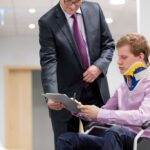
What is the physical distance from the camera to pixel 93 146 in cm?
190

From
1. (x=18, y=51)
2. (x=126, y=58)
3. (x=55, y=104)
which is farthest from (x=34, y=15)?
(x=126, y=58)

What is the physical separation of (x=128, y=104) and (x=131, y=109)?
0.03 m

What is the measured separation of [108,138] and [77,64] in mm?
596

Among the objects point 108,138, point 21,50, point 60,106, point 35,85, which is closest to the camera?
point 108,138

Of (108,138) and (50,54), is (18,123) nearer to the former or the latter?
(50,54)

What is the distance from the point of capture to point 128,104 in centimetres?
194

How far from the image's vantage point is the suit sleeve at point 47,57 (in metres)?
2.17

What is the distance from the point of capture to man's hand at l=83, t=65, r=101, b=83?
7.02ft

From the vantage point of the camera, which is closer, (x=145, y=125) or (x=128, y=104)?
(x=145, y=125)

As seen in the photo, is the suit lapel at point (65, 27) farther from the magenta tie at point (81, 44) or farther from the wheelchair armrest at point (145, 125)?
the wheelchair armrest at point (145, 125)

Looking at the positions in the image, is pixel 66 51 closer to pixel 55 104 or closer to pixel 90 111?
pixel 55 104

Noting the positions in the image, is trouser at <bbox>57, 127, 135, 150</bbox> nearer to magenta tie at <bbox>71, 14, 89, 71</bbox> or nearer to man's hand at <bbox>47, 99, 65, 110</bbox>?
man's hand at <bbox>47, 99, 65, 110</bbox>

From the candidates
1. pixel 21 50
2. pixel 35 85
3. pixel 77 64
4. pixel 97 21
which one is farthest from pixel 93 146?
pixel 35 85

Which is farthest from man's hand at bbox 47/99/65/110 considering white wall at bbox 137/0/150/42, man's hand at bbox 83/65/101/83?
white wall at bbox 137/0/150/42
